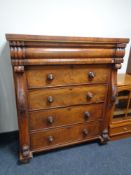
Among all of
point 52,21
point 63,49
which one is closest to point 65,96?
point 63,49

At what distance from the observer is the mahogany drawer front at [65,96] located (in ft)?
3.94

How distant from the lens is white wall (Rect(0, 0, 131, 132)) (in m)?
1.33

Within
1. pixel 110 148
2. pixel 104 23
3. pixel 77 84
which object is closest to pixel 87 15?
pixel 104 23

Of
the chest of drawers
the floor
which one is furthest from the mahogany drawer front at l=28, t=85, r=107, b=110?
the floor

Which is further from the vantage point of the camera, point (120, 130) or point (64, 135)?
point (120, 130)

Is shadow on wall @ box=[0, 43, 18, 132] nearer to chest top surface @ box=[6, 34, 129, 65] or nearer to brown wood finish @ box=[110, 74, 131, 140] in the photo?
chest top surface @ box=[6, 34, 129, 65]

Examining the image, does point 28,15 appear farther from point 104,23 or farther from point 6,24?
point 104,23

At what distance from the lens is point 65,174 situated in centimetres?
129

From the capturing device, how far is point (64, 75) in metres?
1.21

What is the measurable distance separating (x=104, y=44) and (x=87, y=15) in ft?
1.83

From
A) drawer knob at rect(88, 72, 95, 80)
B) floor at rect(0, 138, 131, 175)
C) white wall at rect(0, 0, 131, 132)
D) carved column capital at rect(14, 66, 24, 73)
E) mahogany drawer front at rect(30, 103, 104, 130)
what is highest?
white wall at rect(0, 0, 131, 132)

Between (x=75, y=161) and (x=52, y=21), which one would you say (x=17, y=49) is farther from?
(x=75, y=161)

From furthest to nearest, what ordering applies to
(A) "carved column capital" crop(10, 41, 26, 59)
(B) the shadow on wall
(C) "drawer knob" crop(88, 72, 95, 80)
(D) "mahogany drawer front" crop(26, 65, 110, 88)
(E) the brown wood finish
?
(E) the brown wood finish, (B) the shadow on wall, (C) "drawer knob" crop(88, 72, 95, 80), (D) "mahogany drawer front" crop(26, 65, 110, 88), (A) "carved column capital" crop(10, 41, 26, 59)

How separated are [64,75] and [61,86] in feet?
0.33
